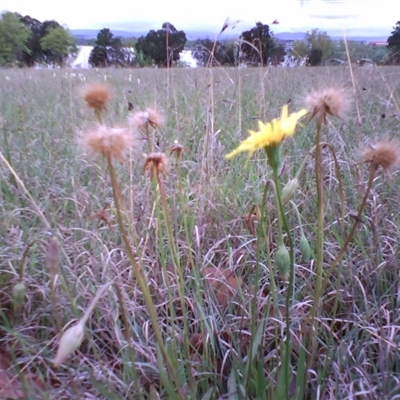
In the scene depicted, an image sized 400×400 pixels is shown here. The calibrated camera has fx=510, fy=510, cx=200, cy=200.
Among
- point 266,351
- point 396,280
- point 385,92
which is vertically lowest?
point 266,351

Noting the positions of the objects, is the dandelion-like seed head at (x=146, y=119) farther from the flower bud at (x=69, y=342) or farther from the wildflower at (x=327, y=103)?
the flower bud at (x=69, y=342)

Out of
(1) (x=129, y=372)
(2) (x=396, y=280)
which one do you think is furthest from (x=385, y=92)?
(1) (x=129, y=372)

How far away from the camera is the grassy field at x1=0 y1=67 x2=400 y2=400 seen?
0.94 metres

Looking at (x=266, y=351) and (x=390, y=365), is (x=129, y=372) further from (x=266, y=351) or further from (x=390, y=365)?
(x=390, y=365)

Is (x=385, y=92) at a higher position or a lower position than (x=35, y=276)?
higher

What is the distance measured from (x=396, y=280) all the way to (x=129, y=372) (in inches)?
27.3

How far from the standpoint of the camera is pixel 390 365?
109 cm

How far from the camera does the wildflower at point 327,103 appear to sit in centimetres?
79

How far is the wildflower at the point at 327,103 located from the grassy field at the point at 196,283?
7 cm

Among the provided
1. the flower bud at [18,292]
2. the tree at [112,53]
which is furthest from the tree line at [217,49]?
the flower bud at [18,292]

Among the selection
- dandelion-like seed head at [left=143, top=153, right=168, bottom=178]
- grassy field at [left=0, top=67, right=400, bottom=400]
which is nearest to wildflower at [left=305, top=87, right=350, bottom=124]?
grassy field at [left=0, top=67, right=400, bottom=400]

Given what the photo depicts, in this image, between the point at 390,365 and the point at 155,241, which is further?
the point at 155,241

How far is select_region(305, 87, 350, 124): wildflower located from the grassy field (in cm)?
7

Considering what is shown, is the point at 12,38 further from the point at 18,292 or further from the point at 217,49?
the point at 18,292
